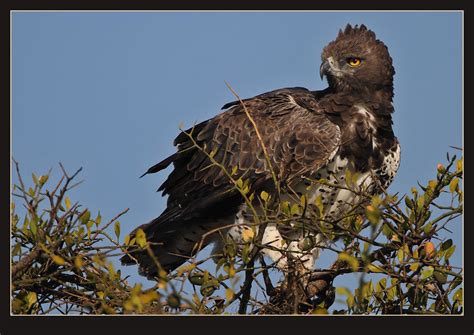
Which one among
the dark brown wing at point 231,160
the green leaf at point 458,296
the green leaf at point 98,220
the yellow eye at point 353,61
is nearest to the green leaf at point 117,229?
the green leaf at point 98,220

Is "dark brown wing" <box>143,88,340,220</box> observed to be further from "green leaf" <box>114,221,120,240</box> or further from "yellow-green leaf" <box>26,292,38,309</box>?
"yellow-green leaf" <box>26,292,38,309</box>

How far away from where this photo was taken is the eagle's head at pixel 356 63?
852 cm

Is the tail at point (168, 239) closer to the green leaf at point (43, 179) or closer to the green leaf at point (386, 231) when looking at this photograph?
the green leaf at point (43, 179)

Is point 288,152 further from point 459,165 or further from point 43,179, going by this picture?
point 43,179

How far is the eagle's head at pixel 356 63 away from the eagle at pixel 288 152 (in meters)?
0.01

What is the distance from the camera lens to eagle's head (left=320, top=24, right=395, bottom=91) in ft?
28.0

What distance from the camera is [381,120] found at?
8.18m

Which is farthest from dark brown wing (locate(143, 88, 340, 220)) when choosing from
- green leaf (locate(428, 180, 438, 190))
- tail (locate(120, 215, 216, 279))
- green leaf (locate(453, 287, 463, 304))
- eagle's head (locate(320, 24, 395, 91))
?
green leaf (locate(453, 287, 463, 304))

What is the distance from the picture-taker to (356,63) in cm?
859

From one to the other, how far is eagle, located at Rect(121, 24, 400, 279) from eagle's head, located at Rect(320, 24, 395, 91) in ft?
0.03

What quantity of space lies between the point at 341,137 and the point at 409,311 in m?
2.22

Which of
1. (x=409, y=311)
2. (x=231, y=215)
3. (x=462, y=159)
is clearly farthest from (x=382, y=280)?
(x=231, y=215)

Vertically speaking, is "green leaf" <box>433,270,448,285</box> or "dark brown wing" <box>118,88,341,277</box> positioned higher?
"dark brown wing" <box>118,88,341,277</box>

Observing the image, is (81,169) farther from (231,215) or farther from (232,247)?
(231,215)
